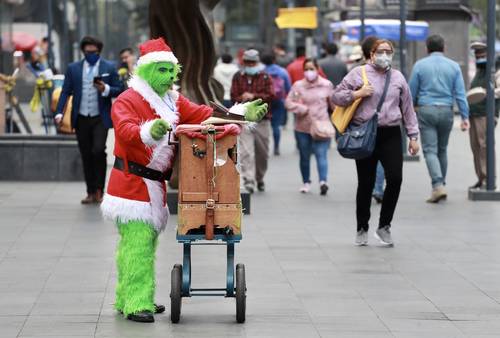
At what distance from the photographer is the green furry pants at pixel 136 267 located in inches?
356

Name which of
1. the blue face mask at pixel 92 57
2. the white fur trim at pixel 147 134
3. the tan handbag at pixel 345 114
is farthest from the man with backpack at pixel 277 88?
the white fur trim at pixel 147 134

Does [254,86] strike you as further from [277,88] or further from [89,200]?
[277,88]

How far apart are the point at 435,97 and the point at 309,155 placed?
6.60 feet

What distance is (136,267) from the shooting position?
9.05 meters

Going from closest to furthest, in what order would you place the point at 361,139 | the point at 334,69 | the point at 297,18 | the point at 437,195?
the point at 361,139 → the point at 437,195 → the point at 334,69 → the point at 297,18

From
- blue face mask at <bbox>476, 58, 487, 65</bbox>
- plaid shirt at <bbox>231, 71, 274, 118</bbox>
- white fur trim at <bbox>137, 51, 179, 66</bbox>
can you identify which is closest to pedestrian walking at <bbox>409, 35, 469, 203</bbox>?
blue face mask at <bbox>476, 58, 487, 65</bbox>

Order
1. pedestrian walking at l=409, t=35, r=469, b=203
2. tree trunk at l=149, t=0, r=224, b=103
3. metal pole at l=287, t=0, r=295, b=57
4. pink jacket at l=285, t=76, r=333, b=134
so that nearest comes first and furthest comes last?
tree trunk at l=149, t=0, r=224, b=103 < pedestrian walking at l=409, t=35, r=469, b=203 < pink jacket at l=285, t=76, r=333, b=134 < metal pole at l=287, t=0, r=295, b=57

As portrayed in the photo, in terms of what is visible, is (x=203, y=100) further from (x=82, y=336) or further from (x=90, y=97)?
(x=82, y=336)

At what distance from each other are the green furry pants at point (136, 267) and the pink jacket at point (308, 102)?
9187 millimetres

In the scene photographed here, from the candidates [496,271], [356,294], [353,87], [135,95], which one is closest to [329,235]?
[353,87]

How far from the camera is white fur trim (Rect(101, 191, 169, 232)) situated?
9133 millimetres

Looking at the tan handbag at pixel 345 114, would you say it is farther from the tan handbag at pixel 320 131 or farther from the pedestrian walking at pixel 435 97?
the tan handbag at pixel 320 131

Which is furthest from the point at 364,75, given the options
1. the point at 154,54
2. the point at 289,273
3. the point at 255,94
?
the point at 255,94

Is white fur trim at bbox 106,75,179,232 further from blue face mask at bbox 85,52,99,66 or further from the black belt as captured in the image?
blue face mask at bbox 85,52,99,66
